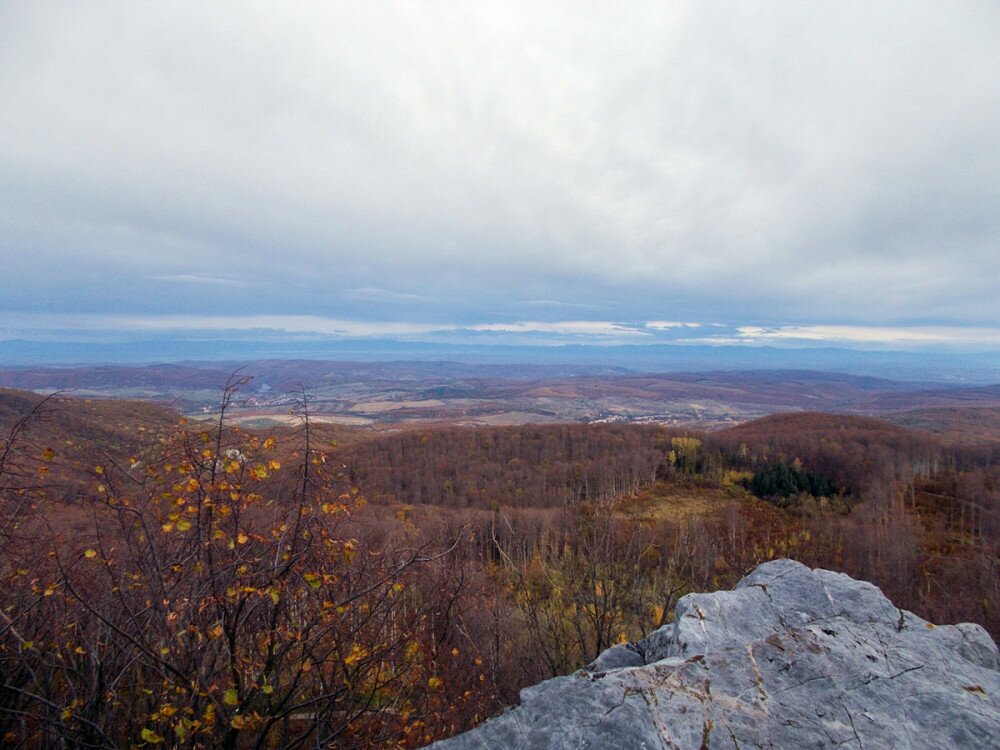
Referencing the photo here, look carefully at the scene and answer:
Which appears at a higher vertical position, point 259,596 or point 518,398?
point 259,596

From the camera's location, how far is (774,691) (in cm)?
386

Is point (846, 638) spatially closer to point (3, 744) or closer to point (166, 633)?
point (166, 633)

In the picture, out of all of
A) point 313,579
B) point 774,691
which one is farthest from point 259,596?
point 774,691

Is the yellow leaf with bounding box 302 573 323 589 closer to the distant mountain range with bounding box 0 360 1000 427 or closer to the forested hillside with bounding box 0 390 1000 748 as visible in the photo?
the forested hillside with bounding box 0 390 1000 748

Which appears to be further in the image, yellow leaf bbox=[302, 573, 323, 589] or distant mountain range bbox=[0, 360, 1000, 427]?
distant mountain range bbox=[0, 360, 1000, 427]

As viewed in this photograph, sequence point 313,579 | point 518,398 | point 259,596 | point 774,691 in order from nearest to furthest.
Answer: point 313,579, point 774,691, point 259,596, point 518,398

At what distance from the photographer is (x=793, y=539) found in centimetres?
1823

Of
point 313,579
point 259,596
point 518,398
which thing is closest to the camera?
point 313,579

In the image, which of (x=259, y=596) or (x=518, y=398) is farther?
(x=518, y=398)

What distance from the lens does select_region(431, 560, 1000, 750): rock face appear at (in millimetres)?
3459

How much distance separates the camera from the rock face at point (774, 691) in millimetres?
3459

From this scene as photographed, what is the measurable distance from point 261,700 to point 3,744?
2.32 meters

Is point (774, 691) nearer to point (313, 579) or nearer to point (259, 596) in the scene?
point (313, 579)

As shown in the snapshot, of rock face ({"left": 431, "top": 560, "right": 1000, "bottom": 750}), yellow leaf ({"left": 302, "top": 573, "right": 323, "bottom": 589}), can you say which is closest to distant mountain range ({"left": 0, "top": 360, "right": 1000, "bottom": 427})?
rock face ({"left": 431, "top": 560, "right": 1000, "bottom": 750})
